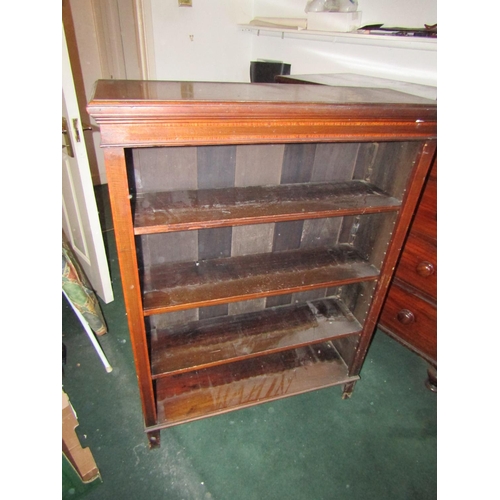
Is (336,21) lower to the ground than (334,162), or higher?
higher

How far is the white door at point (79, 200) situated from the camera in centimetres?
145

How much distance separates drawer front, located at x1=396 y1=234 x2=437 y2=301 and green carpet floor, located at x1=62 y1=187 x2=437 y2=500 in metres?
0.54

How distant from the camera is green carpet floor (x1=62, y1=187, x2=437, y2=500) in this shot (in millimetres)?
1277

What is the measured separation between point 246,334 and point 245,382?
0.86 feet

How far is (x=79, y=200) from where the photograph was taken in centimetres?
174

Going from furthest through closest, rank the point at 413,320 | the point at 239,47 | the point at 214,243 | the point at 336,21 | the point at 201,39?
the point at 239,47 < the point at 201,39 < the point at 336,21 < the point at 413,320 < the point at 214,243

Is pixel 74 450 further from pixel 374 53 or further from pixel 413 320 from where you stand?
pixel 374 53

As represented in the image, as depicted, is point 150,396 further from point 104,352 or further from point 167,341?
point 104,352

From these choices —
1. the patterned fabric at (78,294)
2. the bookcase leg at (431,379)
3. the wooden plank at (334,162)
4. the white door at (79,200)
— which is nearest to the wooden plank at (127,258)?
the patterned fabric at (78,294)

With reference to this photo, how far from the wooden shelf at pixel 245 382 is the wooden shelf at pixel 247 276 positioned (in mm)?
566

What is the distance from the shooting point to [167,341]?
1.34m

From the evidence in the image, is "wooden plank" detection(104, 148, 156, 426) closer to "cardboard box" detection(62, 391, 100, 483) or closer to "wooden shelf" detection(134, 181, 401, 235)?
"wooden shelf" detection(134, 181, 401, 235)

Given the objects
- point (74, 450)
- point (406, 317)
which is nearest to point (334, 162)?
point (406, 317)

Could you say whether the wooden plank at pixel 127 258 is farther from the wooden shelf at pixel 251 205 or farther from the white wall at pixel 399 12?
the white wall at pixel 399 12
